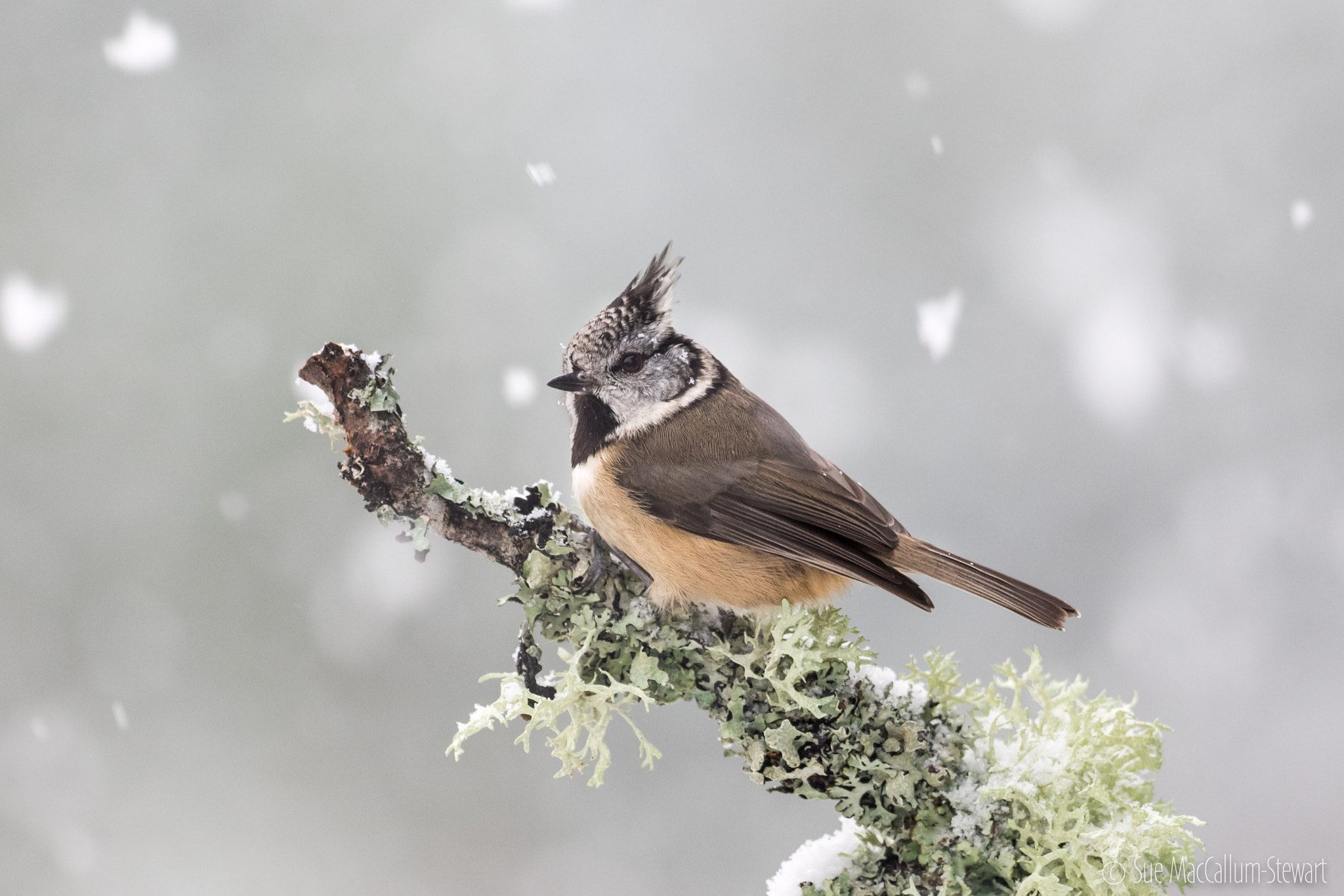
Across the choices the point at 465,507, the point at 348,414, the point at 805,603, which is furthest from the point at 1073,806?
the point at 348,414

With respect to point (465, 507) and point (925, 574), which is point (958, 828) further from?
point (465, 507)

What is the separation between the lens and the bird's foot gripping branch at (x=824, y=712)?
A: 1811 millimetres

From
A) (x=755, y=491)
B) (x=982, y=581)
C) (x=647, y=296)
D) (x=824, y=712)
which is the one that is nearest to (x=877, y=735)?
(x=824, y=712)

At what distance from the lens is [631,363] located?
2244 millimetres

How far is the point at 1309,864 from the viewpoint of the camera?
207 cm

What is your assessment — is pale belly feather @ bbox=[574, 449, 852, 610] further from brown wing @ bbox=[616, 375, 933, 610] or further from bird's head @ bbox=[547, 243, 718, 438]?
bird's head @ bbox=[547, 243, 718, 438]

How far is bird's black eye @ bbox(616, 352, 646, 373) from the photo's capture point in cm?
224

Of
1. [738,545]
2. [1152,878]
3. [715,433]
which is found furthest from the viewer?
[715,433]

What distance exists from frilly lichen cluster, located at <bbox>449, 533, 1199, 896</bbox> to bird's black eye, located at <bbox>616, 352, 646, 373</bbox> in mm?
483

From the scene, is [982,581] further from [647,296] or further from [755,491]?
[647,296]

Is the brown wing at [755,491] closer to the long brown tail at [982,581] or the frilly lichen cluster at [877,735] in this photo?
the long brown tail at [982,581]

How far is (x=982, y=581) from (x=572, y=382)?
1002mm

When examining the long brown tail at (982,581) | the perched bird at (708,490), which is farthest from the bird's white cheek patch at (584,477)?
the long brown tail at (982,581)

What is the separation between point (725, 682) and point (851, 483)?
624mm
